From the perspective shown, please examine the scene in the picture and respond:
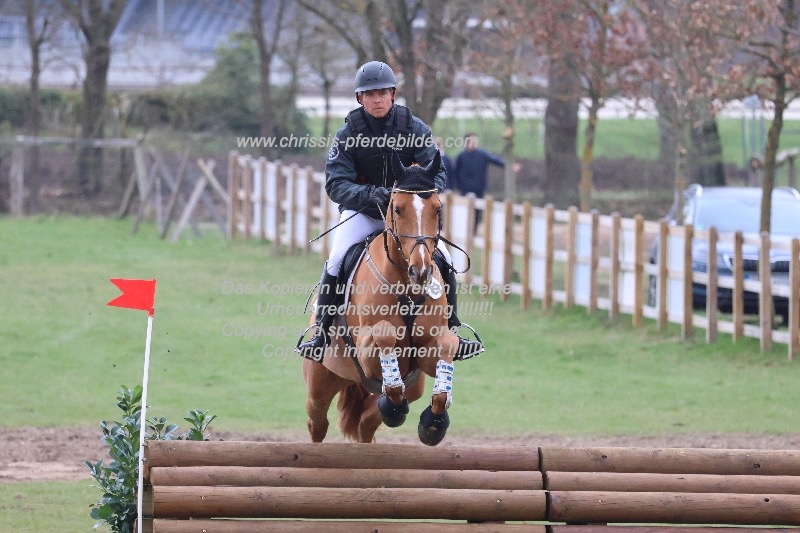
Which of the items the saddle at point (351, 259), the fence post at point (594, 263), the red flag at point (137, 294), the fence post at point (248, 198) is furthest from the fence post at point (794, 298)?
the fence post at point (248, 198)

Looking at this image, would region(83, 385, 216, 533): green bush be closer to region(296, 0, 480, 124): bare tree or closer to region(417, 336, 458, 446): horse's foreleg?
region(417, 336, 458, 446): horse's foreleg

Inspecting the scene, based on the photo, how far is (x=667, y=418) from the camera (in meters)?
12.4

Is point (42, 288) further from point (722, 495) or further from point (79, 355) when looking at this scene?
point (722, 495)

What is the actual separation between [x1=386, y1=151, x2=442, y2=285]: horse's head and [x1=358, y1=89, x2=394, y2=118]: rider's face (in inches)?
29.8

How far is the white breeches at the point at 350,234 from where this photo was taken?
8.02 m

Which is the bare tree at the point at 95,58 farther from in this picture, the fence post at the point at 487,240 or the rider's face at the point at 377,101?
the rider's face at the point at 377,101

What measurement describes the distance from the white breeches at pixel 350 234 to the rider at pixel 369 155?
0.02 metres

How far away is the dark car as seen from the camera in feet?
50.8

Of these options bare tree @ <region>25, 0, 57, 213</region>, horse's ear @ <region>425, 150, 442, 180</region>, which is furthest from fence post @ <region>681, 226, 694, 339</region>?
bare tree @ <region>25, 0, 57, 213</region>

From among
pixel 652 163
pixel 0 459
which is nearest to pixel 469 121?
pixel 652 163

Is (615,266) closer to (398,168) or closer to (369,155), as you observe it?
(369,155)

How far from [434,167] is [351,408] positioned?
2.21 meters

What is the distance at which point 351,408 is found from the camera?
28.3 ft

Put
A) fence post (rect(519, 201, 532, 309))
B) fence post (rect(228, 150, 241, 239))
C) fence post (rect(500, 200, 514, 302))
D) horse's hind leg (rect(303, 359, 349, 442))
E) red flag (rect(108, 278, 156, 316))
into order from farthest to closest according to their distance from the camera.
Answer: fence post (rect(228, 150, 241, 239)), fence post (rect(500, 200, 514, 302)), fence post (rect(519, 201, 532, 309)), horse's hind leg (rect(303, 359, 349, 442)), red flag (rect(108, 278, 156, 316))
